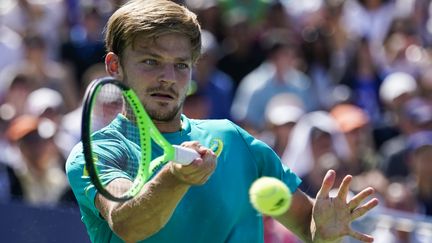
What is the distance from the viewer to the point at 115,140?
4.27 metres

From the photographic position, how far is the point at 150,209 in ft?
12.9

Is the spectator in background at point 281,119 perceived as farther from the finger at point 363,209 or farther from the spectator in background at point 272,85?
the finger at point 363,209

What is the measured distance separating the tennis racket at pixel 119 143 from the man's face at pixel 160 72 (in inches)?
4.2

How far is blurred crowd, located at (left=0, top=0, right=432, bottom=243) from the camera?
959 centimetres

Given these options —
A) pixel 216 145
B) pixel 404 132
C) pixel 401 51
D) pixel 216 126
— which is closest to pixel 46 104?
pixel 404 132

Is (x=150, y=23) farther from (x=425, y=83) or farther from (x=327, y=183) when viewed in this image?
(x=425, y=83)

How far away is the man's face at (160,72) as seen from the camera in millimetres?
4293

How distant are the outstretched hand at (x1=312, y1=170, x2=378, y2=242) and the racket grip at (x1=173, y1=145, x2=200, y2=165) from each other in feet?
2.74

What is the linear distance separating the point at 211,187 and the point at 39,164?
207 inches

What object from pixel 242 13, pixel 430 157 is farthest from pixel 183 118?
pixel 242 13

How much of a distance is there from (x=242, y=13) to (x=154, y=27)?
907 cm

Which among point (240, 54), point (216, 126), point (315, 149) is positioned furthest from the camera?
point (240, 54)

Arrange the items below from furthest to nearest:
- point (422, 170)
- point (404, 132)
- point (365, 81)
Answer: point (365, 81) < point (404, 132) < point (422, 170)

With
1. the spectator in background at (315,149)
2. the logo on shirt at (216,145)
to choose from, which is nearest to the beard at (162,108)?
the logo on shirt at (216,145)
